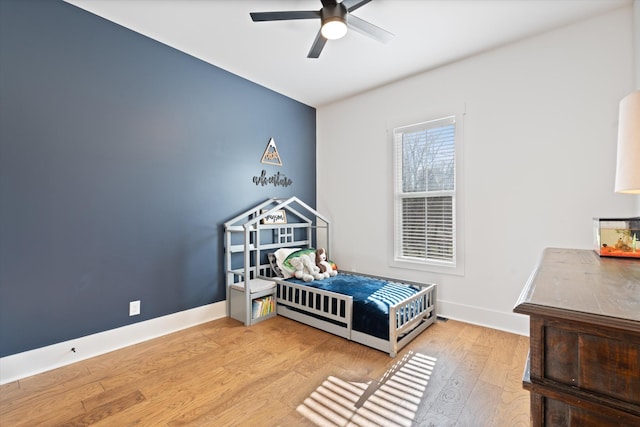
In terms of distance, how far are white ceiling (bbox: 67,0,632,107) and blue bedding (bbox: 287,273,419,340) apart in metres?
→ 2.31

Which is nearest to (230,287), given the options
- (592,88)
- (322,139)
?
(322,139)

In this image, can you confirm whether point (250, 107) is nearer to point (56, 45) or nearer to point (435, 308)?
point (56, 45)

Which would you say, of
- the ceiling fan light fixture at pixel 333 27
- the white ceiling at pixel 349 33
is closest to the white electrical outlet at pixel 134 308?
the white ceiling at pixel 349 33

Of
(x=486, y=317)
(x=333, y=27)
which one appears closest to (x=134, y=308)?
(x=333, y=27)

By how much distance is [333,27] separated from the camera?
2033mm

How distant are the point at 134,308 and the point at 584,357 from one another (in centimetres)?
297

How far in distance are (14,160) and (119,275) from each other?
1085 mm

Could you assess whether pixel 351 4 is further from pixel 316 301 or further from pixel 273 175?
pixel 316 301

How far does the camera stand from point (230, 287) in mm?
3146

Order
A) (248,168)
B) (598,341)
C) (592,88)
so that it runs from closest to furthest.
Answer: (598,341), (592,88), (248,168)

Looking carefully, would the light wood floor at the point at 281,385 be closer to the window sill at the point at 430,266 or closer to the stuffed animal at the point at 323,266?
the window sill at the point at 430,266

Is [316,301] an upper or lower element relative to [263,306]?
upper

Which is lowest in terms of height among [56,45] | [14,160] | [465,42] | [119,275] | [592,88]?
[119,275]

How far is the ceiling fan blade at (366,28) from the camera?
203 cm
